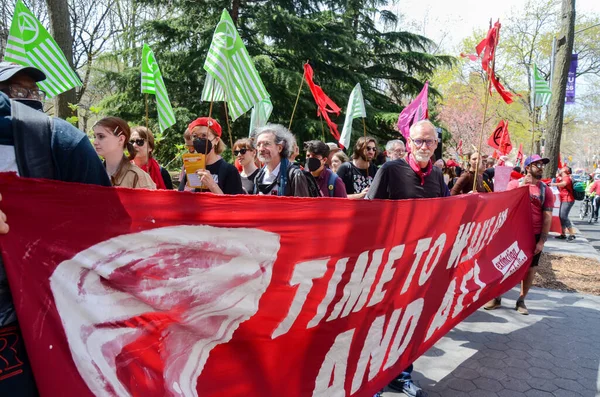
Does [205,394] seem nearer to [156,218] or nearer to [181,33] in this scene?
[156,218]

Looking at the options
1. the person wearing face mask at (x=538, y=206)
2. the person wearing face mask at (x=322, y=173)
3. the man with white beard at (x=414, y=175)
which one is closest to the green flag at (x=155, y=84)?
→ the person wearing face mask at (x=322, y=173)

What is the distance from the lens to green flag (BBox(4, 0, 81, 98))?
428 centimetres

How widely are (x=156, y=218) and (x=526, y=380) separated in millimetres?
3641

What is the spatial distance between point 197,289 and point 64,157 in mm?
691

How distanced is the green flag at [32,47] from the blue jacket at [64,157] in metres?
3.14

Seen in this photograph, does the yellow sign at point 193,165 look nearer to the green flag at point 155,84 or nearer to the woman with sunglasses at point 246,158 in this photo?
the woman with sunglasses at point 246,158

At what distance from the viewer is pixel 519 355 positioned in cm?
449

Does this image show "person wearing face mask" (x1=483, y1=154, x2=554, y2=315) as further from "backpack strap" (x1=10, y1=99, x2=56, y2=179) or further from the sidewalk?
"backpack strap" (x1=10, y1=99, x2=56, y2=179)

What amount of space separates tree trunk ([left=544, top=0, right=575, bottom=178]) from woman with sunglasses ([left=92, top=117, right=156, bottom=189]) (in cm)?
1239

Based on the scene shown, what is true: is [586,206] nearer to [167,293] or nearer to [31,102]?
[167,293]

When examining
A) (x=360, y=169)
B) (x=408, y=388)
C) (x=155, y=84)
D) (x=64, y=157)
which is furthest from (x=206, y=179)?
(x=360, y=169)

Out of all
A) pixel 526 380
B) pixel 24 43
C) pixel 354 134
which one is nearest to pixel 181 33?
pixel 354 134

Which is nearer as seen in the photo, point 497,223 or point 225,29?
point 225,29

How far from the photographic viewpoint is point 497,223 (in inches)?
184
